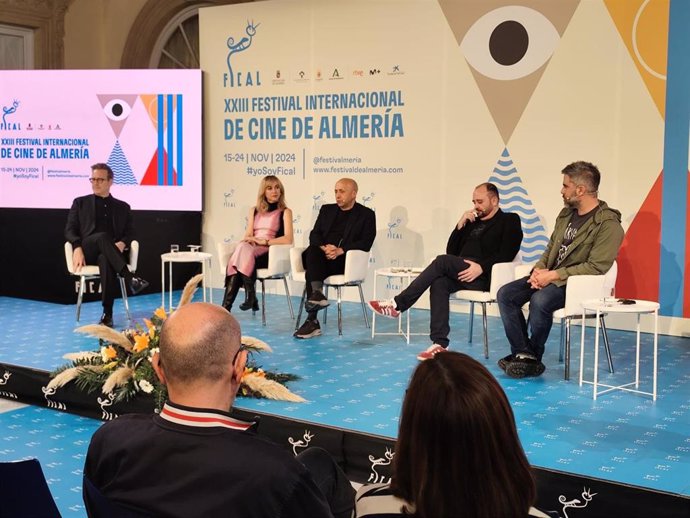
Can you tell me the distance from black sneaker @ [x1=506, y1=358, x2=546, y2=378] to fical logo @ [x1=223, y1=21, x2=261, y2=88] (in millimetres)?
4471

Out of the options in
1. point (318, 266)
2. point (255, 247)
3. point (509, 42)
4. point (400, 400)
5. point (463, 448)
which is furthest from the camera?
point (509, 42)

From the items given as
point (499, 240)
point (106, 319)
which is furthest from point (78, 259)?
point (499, 240)

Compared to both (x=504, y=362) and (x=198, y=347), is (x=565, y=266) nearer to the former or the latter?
(x=504, y=362)

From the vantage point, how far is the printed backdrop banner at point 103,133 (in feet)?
29.3

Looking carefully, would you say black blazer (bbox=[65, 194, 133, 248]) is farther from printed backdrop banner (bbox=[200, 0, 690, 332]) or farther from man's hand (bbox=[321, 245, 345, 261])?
printed backdrop banner (bbox=[200, 0, 690, 332])

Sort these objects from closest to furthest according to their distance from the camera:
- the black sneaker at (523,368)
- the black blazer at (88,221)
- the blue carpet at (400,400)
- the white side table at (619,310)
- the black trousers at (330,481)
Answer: the black trousers at (330,481) → the blue carpet at (400,400) → the white side table at (619,310) → the black sneaker at (523,368) → the black blazer at (88,221)

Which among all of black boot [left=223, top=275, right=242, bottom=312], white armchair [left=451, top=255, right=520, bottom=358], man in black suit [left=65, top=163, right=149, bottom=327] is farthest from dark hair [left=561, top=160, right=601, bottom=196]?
man in black suit [left=65, top=163, right=149, bottom=327]

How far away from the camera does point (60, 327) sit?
7105mm

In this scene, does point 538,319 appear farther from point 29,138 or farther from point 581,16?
point 29,138

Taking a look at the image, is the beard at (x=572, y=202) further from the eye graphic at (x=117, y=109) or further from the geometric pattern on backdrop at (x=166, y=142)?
the eye graphic at (x=117, y=109)

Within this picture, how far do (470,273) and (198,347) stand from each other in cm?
425

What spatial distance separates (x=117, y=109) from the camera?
897 cm

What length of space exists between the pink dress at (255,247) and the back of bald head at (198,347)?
5.35 meters

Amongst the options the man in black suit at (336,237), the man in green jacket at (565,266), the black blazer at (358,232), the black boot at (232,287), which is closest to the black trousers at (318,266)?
the man in black suit at (336,237)
